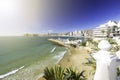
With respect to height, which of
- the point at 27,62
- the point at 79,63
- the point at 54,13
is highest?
the point at 54,13

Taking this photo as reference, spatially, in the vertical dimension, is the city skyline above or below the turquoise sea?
above

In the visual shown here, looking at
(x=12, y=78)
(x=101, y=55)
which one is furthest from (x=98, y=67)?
(x=12, y=78)

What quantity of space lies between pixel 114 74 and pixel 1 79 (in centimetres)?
875

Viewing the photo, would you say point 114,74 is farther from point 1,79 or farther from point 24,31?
point 24,31

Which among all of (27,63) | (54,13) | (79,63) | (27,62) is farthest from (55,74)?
(54,13)

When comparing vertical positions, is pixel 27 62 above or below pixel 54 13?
below

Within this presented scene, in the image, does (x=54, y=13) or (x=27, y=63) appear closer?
(x=27, y=63)

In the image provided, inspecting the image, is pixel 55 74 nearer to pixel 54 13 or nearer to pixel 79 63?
pixel 79 63

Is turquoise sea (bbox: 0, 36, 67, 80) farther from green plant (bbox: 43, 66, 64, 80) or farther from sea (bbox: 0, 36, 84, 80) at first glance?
green plant (bbox: 43, 66, 64, 80)

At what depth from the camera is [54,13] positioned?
2639 cm

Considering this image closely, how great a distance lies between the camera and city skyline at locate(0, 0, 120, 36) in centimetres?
853

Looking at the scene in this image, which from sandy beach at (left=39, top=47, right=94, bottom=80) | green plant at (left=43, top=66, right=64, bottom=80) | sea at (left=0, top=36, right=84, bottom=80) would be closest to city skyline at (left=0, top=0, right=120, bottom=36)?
green plant at (left=43, top=66, right=64, bottom=80)

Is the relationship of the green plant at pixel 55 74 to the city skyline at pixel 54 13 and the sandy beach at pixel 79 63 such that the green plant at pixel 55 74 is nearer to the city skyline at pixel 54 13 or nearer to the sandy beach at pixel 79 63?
the sandy beach at pixel 79 63

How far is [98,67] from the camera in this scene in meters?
1.08
